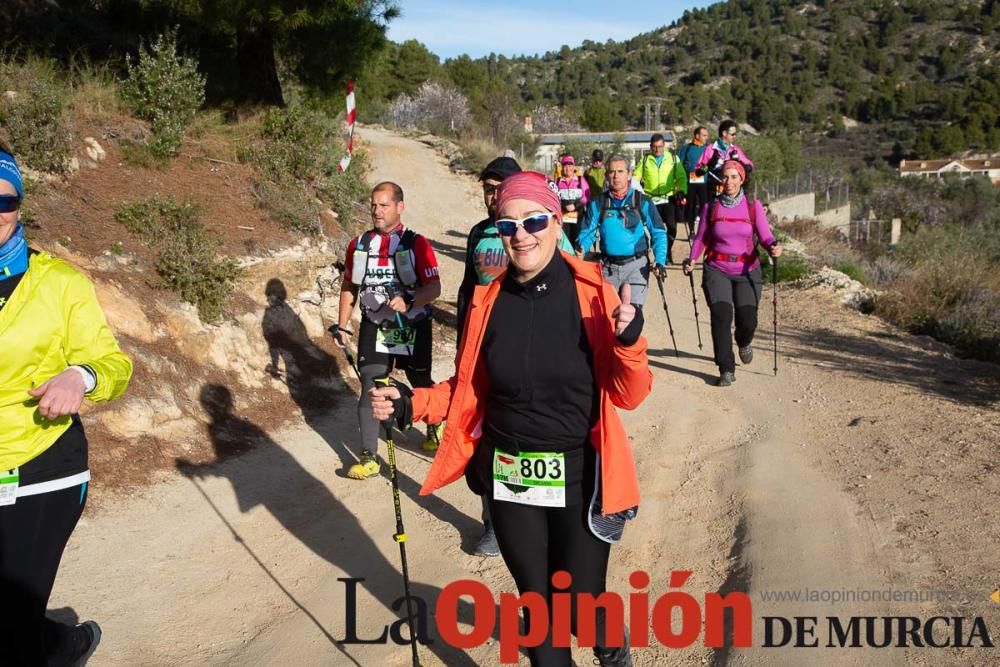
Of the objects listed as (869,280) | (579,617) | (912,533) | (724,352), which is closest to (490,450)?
(579,617)

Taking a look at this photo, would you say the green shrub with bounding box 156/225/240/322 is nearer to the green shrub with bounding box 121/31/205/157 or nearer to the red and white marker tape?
the green shrub with bounding box 121/31/205/157

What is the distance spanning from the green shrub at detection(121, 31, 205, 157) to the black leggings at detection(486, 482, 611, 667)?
8695mm

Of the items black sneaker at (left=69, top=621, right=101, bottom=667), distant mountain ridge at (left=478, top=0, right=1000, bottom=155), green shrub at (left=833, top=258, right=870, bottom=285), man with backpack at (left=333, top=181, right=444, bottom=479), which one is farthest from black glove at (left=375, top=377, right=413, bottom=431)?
distant mountain ridge at (left=478, top=0, right=1000, bottom=155)

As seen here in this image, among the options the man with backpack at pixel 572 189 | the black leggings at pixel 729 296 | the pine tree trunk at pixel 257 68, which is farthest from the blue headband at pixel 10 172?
the pine tree trunk at pixel 257 68

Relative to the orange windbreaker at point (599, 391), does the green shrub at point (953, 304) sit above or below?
below

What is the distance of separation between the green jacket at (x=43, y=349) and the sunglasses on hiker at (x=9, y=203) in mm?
203

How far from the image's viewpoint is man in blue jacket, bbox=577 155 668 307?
7660 millimetres

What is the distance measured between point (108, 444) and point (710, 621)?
15.7 ft

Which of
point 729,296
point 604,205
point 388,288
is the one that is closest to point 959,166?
point 729,296

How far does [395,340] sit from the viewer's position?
20.1 feet

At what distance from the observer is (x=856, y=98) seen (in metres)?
91.1

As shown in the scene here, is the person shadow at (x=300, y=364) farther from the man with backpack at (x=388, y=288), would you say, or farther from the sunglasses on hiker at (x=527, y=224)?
the sunglasses on hiker at (x=527, y=224)

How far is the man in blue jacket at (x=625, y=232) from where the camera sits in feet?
25.1

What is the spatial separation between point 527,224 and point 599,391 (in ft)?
2.22
